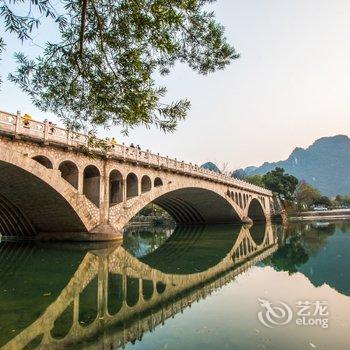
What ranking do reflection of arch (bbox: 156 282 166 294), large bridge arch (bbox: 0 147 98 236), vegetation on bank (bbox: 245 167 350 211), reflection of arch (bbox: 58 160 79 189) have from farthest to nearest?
1. vegetation on bank (bbox: 245 167 350 211)
2. reflection of arch (bbox: 58 160 79 189)
3. large bridge arch (bbox: 0 147 98 236)
4. reflection of arch (bbox: 156 282 166 294)

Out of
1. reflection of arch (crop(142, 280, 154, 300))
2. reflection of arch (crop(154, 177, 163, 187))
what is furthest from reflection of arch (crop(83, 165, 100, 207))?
reflection of arch (crop(142, 280, 154, 300))

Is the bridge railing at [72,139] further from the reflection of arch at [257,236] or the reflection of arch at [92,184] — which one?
the reflection of arch at [257,236]

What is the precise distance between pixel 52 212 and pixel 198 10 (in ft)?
67.4

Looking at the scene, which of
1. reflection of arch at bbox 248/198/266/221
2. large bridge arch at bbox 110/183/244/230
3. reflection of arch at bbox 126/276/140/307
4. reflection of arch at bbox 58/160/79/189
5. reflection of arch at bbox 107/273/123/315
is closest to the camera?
reflection of arch at bbox 107/273/123/315

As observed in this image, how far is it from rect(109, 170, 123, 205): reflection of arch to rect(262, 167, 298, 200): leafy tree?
65.1 meters

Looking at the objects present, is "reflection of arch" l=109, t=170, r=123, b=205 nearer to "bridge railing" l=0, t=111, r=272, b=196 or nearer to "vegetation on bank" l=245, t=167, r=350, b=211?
"bridge railing" l=0, t=111, r=272, b=196

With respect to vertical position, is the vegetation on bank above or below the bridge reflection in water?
above

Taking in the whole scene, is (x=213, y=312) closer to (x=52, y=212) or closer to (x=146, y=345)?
(x=146, y=345)

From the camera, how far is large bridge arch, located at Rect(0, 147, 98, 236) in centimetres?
1941

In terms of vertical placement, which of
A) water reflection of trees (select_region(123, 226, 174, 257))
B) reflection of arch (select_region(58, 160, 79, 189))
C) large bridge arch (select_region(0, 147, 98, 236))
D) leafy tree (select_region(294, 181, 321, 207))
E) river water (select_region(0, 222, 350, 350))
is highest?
leafy tree (select_region(294, 181, 321, 207))

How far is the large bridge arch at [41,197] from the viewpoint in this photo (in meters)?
19.4

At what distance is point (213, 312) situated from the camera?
8.62 metres

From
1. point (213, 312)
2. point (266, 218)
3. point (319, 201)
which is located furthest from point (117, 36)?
point (319, 201)

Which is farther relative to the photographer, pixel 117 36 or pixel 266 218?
pixel 266 218
